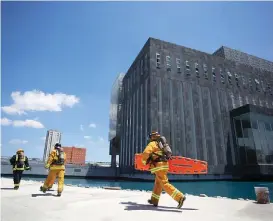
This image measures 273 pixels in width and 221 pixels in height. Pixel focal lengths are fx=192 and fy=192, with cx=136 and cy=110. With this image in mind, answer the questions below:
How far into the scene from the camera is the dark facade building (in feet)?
107

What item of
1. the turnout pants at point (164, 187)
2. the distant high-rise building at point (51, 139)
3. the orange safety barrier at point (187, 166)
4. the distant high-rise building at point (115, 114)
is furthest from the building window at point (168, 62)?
the distant high-rise building at point (51, 139)

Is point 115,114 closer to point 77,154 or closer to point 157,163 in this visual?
point 157,163

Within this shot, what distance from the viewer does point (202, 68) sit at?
40219 mm

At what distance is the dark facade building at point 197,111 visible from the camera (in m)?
32.6

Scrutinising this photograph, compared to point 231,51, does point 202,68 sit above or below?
below

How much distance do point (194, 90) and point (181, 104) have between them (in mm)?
4641

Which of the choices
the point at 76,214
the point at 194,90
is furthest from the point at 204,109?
the point at 76,214

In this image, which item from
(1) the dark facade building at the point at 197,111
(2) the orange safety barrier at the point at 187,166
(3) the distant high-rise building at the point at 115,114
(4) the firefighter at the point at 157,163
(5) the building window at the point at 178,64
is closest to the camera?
(4) the firefighter at the point at 157,163

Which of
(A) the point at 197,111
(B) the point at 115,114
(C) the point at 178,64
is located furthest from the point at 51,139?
(A) the point at 197,111

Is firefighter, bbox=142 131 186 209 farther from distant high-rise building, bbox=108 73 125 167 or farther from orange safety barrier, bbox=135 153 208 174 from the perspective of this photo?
distant high-rise building, bbox=108 73 125 167

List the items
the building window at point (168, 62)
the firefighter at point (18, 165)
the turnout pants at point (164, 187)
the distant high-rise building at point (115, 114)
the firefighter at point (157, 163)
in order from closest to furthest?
the turnout pants at point (164, 187) < the firefighter at point (157, 163) < the firefighter at point (18, 165) < the building window at point (168, 62) < the distant high-rise building at point (115, 114)

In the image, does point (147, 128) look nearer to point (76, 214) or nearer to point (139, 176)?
point (139, 176)

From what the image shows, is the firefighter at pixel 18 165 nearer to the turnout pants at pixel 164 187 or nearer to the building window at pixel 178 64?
the turnout pants at pixel 164 187

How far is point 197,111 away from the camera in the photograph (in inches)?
1405
